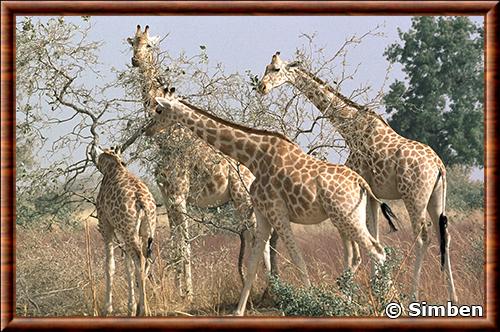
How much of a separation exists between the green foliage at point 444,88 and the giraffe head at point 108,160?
13024 millimetres

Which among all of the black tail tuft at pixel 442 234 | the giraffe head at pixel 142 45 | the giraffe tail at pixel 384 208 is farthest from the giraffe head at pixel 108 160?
the black tail tuft at pixel 442 234

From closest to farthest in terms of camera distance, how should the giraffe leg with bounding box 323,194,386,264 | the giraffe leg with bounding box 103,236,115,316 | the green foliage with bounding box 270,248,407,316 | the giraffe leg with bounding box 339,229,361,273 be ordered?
the green foliage with bounding box 270,248,407,316 → the giraffe leg with bounding box 323,194,386,264 → the giraffe leg with bounding box 339,229,361,273 → the giraffe leg with bounding box 103,236,115,316

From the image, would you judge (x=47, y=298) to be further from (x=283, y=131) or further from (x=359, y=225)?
(x=359, y=225)

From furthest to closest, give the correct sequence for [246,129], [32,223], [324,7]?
[32,223] < [246,129] < [324,7]

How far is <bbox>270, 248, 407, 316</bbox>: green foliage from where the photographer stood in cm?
962

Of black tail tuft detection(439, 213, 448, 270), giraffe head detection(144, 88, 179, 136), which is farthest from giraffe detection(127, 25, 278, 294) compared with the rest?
black tail tuft detection(439, 213, 448, 270)

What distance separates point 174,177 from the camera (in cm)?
1217

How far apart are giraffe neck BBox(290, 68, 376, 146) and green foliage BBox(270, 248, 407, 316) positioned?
2.00 metres

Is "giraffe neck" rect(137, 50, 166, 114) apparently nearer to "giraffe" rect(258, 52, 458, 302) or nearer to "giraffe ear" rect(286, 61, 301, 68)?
"giraffe" rect(258, 52, 458, 302)

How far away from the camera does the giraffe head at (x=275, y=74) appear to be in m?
11.4

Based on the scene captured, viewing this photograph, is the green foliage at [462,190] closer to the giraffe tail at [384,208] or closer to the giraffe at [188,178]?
the giraffe at [188,178]

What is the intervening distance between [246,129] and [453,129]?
14.0 meters

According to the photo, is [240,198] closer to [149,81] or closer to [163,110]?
[149,81]

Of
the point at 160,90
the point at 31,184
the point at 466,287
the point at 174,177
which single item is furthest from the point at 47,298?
the point at 466,287
